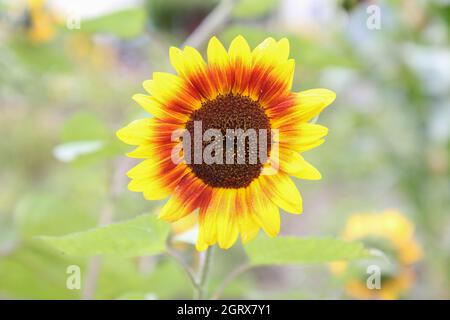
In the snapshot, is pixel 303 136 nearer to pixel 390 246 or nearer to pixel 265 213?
pixel 265 213

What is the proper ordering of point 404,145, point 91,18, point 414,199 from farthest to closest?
point 404,145 → point 414,199 → point 91,18

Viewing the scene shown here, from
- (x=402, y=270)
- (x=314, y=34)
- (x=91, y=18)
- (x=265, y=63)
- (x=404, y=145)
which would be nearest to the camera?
(x=265, y=63)

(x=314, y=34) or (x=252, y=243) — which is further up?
(x=314, y=34)

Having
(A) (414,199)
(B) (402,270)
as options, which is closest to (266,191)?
(B) (402,270)

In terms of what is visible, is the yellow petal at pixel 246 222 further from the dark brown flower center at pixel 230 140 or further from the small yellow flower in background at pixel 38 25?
the small yellow flower in background at pixel 38 25
